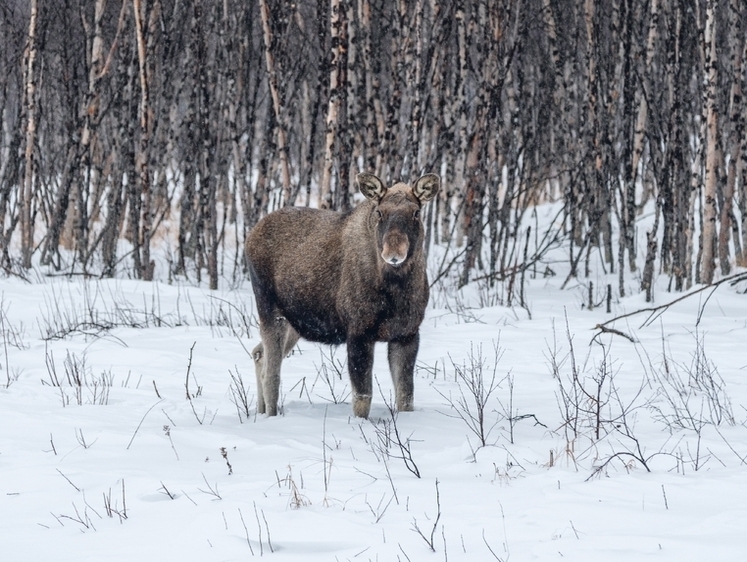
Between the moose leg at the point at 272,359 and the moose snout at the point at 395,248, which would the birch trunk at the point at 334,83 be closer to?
the moose leg at the point at 272,359

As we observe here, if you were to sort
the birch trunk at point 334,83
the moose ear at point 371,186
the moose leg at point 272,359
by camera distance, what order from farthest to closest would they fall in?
the birch trunk at point 334,83, the moose leg at point 272,359, the moose ear at point 371,186

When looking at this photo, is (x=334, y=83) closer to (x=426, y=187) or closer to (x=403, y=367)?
(x=426, y=187)

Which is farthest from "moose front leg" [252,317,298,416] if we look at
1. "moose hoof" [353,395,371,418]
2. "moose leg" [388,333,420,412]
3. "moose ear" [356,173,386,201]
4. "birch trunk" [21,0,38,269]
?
"birch trunk" [21,0,38,269]

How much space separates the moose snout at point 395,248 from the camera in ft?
16.2

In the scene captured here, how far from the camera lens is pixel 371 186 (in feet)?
18.1

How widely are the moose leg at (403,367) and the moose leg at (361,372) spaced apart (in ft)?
0.65

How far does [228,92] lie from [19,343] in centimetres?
655

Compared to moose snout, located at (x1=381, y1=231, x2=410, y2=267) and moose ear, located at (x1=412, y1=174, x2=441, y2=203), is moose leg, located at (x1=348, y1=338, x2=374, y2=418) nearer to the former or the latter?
moose snout, located at (x1=381, y1=231, x2=410, y2=267)

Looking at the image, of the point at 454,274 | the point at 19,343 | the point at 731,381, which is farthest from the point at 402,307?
the point at 454,274

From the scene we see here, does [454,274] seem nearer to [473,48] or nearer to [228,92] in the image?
[228,92]

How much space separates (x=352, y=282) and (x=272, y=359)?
3.00ft

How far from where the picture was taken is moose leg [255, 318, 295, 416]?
5.88m

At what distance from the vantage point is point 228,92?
1373 cm

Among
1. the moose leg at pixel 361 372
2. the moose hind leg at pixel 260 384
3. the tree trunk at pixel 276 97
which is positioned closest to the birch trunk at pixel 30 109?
the tree trunk at pixel 276 97
